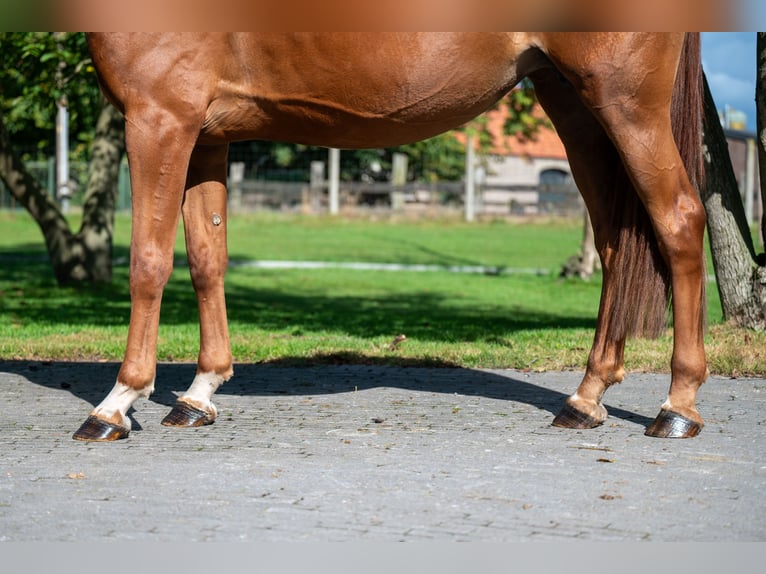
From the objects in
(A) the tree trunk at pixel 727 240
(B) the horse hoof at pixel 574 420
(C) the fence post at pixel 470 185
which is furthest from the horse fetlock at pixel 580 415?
(C) the fence post at pixel 470 185

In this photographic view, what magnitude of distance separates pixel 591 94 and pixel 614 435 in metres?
1.71

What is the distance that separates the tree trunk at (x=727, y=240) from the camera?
8797mm

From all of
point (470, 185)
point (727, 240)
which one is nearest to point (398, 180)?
point (470, 185)

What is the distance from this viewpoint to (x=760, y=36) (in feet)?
27.0

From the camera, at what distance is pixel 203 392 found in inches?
219

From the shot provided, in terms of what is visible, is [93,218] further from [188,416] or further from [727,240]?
[188,416]

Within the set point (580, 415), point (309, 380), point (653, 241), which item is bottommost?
point (309, 380)

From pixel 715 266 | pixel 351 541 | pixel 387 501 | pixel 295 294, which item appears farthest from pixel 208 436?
pixel 295 294

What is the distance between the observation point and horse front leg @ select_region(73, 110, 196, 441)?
5.00 metres

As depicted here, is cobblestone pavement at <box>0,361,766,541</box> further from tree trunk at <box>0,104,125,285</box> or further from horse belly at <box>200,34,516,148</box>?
tree trunk at <box>0,104,125,285</box>

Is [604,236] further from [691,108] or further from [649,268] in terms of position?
[691,108]

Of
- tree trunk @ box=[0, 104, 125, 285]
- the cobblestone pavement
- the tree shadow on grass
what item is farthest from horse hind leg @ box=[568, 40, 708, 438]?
tree trunk @ box=[0, 104, 125, 285]

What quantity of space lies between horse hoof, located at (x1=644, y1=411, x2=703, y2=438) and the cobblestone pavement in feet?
0.24

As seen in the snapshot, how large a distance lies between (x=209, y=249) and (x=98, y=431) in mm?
1228
